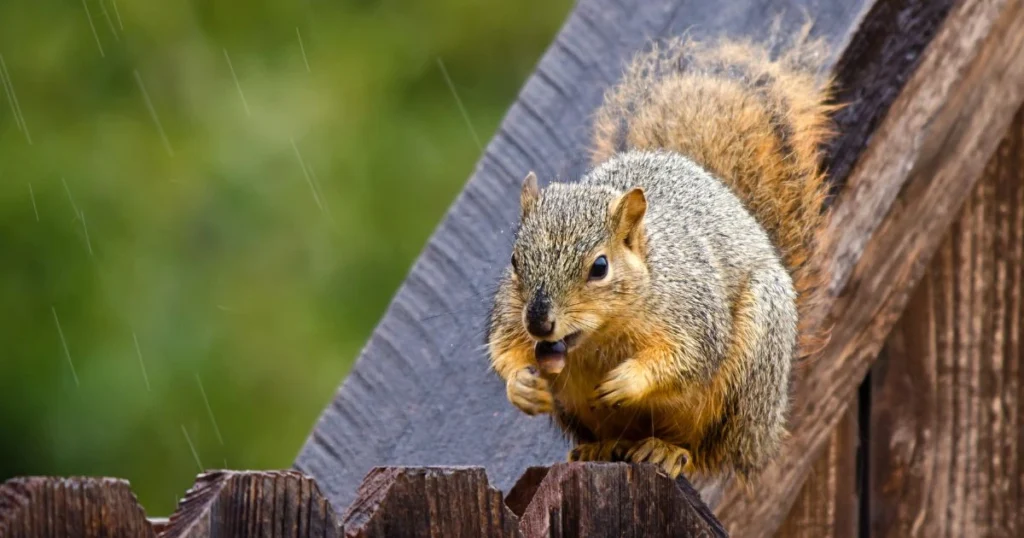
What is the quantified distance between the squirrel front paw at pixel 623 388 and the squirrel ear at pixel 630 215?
24cm

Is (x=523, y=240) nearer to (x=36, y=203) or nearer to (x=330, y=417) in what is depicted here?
(x=330, y=417)

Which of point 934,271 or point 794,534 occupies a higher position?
point 934,271

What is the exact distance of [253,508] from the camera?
1.10 meters

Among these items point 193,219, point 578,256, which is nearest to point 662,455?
point 578,256

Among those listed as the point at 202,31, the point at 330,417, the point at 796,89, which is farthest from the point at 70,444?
the point at 796,89

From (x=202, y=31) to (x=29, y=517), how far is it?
4.59 meters

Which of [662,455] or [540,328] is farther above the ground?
[540,328]

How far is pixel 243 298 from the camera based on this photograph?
5035 millimetres

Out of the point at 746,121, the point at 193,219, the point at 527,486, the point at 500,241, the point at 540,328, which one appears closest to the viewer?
the point at 527,486

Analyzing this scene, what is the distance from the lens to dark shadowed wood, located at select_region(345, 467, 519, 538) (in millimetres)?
1164

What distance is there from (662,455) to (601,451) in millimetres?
80

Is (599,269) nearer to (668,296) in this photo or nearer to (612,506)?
(668,296)

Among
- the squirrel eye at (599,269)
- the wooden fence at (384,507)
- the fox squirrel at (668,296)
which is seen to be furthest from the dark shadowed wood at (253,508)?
the squirrel eye at (599,269)

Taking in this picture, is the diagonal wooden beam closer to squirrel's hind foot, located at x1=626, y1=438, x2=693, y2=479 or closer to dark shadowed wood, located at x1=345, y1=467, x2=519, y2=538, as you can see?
squirrel's hind foot, located at x1=626, y1=438, x2=693, y2=479
